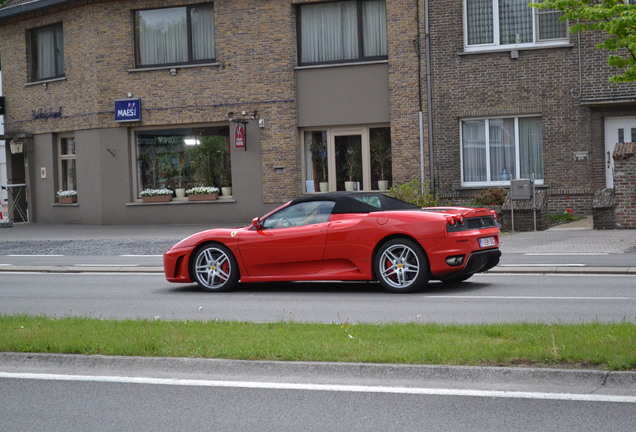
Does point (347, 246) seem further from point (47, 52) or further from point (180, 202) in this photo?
point (47, 52)

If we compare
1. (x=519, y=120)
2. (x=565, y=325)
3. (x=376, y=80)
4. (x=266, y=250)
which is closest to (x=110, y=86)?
(x=376, y=80)

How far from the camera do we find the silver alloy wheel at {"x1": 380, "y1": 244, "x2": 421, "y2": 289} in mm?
12383

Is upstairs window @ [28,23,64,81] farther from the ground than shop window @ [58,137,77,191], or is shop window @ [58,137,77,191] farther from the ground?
upstairs window @ [28,23,64,81]

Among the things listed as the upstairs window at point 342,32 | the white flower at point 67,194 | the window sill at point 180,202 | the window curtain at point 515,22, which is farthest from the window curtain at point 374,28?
the white flower at point 67,194

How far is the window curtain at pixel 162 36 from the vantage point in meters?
28.6

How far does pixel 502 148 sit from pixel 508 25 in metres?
3.23

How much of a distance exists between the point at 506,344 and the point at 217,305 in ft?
17.1

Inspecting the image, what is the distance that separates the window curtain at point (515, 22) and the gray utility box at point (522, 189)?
4.90 metres

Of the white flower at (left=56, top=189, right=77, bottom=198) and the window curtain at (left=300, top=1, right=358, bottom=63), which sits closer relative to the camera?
the window curtain at (left=300, top=1, right=358, bottom=63)

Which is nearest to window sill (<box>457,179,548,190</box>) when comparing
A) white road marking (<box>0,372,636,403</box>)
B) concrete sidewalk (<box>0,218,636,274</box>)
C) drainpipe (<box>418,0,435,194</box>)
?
drainpipe (<box>418,0,435,194</box>)

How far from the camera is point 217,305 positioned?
12.0 m

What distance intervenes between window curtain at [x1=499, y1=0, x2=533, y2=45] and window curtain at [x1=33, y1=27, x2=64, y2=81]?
14.0m

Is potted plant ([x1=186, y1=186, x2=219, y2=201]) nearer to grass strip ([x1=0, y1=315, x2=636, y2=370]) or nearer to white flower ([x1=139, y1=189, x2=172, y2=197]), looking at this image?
white flower ([x1=139, y1=189, x2=172, y2=197])

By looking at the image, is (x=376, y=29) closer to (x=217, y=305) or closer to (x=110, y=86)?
(x=110, y=86)
